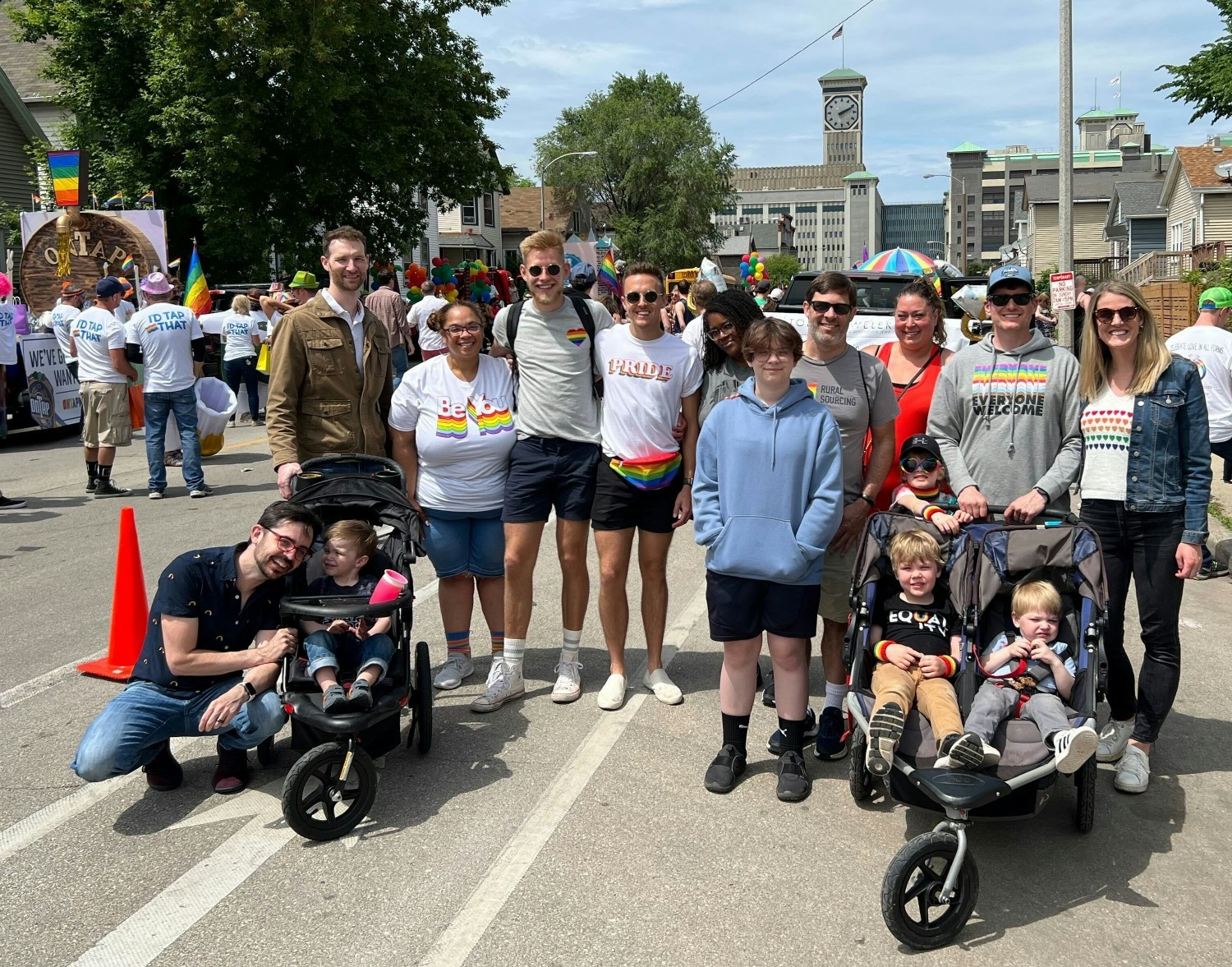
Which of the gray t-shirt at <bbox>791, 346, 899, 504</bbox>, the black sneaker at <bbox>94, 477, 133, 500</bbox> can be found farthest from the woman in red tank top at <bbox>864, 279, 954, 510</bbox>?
the black sneaker at <bbox>94, 477, 133, 500</bbox>

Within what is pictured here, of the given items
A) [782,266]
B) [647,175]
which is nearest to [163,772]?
[647,175]

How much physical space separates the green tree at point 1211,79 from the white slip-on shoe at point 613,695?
26.2 metres

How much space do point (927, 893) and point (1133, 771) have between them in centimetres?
156

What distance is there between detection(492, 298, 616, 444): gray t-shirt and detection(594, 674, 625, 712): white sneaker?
1145 millimetres

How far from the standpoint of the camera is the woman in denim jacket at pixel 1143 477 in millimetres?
4410

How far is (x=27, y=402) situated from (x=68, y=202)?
562 centimetres

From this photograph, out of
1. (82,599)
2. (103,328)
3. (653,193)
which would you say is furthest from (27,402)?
(653,193)

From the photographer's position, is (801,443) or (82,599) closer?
(801,443)

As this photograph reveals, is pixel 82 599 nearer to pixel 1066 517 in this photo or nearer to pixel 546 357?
pixel 546 357

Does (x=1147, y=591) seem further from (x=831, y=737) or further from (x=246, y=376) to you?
(x=246, y=376)

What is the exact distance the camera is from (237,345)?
16.1 meters

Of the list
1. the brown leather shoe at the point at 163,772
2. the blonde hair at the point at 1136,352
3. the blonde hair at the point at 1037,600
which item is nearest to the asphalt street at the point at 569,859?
the brown leather shoe at the point at 163,772

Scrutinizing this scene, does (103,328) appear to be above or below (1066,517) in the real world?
above

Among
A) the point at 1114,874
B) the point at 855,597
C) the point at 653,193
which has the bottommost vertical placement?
the point at 1114,874
